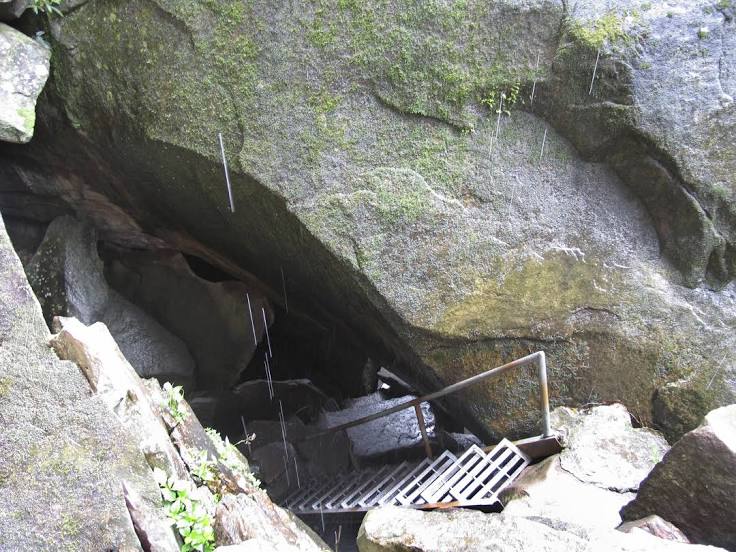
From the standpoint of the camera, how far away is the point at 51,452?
8.85 feet

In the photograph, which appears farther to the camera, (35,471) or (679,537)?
(679,537)

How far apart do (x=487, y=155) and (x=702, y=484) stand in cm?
239

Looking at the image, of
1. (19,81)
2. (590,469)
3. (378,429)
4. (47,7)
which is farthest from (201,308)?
(590,469)

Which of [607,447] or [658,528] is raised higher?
[658,528]

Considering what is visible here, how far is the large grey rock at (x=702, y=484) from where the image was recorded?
3.08 m

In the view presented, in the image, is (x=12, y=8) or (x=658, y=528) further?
(x=12, y=8)

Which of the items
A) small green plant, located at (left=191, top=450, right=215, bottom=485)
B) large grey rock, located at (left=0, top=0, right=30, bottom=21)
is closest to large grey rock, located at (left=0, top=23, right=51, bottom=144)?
large grey rock, located at (left=0, top=0, right=30, bottom=21)

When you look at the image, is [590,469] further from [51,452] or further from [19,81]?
[19,81]

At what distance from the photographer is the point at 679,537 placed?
3.09m

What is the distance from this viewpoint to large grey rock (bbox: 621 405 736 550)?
3.08 m

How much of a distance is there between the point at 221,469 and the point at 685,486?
2337 mm

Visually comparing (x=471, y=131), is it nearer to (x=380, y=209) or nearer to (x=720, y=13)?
(x=380, y=209)

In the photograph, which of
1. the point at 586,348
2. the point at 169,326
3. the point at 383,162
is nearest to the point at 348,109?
the point at 383,162

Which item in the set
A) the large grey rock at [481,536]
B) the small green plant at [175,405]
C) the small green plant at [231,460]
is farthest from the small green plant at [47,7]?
the large grey rock at [481,536]
